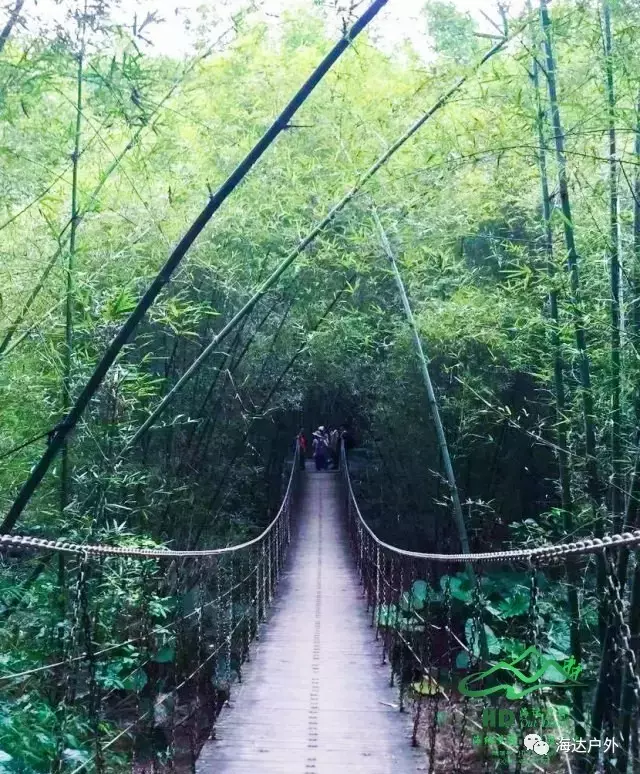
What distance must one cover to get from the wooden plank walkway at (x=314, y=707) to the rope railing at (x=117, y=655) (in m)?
0.11

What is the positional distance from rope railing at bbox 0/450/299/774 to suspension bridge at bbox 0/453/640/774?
0.01 meters

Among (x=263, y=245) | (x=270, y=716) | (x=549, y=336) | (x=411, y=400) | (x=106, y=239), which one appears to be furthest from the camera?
(x=411, y=400)

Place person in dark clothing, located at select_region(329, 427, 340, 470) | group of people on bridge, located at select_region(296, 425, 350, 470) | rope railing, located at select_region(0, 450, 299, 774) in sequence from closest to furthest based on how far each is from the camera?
rope railing, located at select_region(0, 450, 299, 774) → group of people on bridge, located at select_region(296, 425, 350, 470) → person in dark clothing, located at select_region(329, 427, 340, 470)

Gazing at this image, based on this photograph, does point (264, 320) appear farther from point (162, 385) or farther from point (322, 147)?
point (322, 147)

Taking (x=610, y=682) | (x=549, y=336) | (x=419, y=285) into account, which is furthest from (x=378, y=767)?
(x=419, y=285)

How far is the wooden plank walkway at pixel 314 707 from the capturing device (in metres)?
2.53

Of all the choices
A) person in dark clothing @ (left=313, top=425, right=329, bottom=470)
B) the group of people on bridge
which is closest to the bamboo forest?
the group of people on bridge

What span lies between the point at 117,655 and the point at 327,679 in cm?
97

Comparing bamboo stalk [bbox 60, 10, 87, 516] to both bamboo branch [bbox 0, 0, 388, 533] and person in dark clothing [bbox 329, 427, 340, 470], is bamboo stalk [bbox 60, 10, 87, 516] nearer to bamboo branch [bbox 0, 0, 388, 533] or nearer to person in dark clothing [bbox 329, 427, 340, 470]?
bamboo branch [bbox 0, 0, 388, 533]

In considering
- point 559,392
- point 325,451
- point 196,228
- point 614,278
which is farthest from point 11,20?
point 325,451

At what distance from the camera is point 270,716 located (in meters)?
2.99

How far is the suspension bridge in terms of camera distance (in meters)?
1.65

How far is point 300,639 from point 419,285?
2726mm

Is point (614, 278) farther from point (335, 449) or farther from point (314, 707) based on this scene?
point (335, 449)
